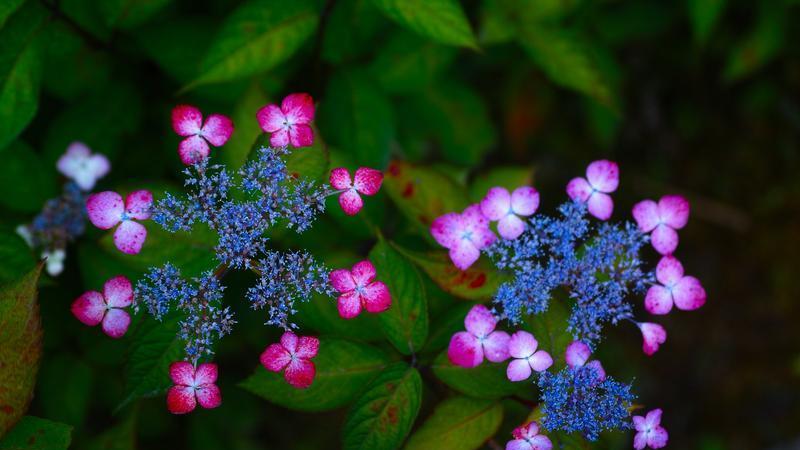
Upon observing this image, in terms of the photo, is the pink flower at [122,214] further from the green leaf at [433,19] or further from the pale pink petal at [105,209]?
the green leaf at [433,19]

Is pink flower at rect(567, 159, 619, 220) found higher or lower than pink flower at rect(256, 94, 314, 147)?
lower

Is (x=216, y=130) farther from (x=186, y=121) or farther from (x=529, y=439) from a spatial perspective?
(x=529, y=439)

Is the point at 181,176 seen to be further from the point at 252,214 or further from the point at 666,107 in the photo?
the point at 666,107

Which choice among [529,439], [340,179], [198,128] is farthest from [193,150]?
[529,439]

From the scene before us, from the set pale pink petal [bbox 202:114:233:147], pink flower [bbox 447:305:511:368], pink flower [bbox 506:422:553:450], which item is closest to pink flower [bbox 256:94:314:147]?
pale pink petal [bbox 202:114:233:147]

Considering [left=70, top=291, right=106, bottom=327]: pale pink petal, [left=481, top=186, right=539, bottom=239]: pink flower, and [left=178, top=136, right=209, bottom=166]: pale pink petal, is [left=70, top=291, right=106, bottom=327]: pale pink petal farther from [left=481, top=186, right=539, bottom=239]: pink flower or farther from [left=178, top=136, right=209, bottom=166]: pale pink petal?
[left=481, top=186, right=539, bottom=239]: pink flower

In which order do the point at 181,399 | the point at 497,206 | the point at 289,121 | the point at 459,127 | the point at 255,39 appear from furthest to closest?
the point at 459,127
the point at 255,39
the point at 497,206
the point at 289,121
the point at 181,399

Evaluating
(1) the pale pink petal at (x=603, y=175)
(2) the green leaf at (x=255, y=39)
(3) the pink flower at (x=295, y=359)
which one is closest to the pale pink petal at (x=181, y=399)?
(3) the pink flower at (x=295, y=359)
